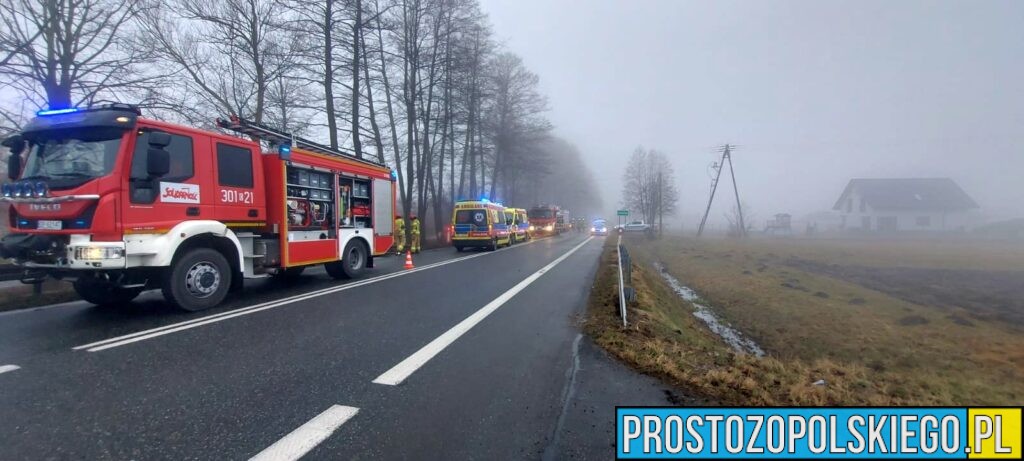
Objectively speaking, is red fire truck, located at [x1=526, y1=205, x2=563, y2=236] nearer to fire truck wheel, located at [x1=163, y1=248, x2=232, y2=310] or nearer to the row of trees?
the row of trees

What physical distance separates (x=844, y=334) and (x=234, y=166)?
39.5 ft

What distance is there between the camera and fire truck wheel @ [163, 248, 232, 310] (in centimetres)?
641

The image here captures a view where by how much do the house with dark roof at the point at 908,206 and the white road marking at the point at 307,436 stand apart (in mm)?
57721

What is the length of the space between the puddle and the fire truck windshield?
9.58 meters

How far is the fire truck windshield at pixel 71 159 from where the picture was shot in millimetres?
5887

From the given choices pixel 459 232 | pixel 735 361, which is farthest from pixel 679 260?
pixel 735 361

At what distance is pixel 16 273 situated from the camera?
316 inches

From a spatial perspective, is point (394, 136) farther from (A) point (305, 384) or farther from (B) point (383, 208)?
(A) point (305, 384)

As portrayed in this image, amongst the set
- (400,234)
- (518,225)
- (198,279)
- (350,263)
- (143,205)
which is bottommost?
(350,263)

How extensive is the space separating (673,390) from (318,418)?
2.78 m

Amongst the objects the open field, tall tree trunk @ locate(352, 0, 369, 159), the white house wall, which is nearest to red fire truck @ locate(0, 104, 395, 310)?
the open field

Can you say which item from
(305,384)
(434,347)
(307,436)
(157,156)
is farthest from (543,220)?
(307,436)

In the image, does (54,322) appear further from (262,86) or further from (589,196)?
(589,196)

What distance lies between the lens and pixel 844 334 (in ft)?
31.1
